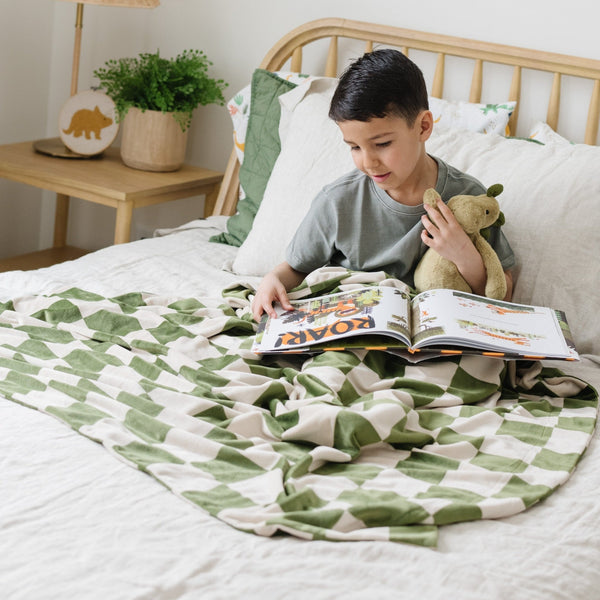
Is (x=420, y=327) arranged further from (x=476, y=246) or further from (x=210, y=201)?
(x=210, y=201)

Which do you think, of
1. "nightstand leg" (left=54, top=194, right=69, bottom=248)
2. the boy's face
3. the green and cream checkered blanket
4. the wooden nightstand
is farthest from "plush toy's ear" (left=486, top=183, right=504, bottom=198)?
"nightstand leg" (left=54, top=194, right=69, bottom=248)

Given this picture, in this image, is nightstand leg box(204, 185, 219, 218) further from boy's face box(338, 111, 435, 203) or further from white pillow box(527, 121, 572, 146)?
boy's face box(338, 111, 435, 203)

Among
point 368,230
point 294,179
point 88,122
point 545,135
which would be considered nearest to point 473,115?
point 545,135

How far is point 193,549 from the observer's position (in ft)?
2.66

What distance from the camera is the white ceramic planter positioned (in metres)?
2.24

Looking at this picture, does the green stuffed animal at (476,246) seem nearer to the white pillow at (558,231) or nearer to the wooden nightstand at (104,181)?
the white pillow at (558,231)

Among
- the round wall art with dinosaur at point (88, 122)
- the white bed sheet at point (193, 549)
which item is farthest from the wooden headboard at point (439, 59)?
the white bed sheet at point (193, 549)

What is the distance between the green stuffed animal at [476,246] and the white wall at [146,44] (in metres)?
0.73

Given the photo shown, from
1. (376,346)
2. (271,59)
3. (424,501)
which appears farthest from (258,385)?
(271,59)

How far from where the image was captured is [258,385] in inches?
47.0

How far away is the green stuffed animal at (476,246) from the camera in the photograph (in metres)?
1.39

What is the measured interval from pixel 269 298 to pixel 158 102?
989 mm

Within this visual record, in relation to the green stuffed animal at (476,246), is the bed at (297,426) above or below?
below

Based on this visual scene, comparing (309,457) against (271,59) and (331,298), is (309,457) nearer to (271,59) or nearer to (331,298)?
(331,298)
